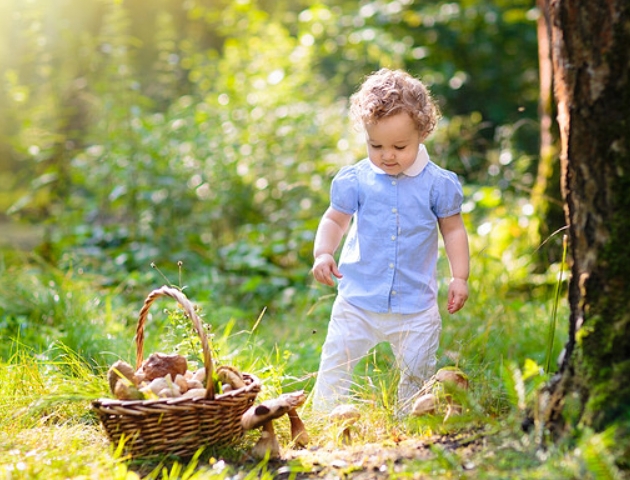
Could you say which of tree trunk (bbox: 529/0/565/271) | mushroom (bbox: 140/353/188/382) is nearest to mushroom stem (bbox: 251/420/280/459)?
mushroom (bbox: 140/353/188/382)

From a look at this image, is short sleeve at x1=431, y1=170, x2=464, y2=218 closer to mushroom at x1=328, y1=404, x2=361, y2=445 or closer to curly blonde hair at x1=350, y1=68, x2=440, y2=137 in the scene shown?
curly blonde hair at x1=350, y1=68, x2=440, y2=137

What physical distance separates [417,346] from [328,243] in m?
0.51

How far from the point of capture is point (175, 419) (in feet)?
7.42

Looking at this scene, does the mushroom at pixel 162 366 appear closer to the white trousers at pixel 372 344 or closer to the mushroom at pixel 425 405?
the white trousers at pixel 372 344

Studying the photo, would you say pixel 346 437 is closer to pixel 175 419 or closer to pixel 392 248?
pixel 175 419

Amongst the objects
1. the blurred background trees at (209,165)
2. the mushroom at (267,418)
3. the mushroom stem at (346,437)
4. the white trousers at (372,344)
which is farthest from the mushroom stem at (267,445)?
the blurred background trees at (209,165)

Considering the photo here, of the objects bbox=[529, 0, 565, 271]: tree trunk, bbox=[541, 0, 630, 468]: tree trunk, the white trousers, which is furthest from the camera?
bbox=[529, 0, 565, 271]: tree trunk

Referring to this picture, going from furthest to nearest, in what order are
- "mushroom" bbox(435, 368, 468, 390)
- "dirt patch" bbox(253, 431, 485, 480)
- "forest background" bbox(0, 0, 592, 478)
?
"forest background" bbox(0, 0, 592, 478)
"mushroom" bbox(435, 368, 468, 390)
"dirt patch" bbox(253, 431, 485, 480)

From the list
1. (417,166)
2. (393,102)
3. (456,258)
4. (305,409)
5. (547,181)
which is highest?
(393,102)

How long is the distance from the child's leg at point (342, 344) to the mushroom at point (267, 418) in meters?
0.58

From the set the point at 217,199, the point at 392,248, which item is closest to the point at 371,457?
the point at 392,248

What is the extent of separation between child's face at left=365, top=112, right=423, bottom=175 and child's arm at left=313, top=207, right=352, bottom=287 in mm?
279

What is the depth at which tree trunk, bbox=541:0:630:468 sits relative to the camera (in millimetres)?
1927

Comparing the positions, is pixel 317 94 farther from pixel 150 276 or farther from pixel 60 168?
pixel 150 276
